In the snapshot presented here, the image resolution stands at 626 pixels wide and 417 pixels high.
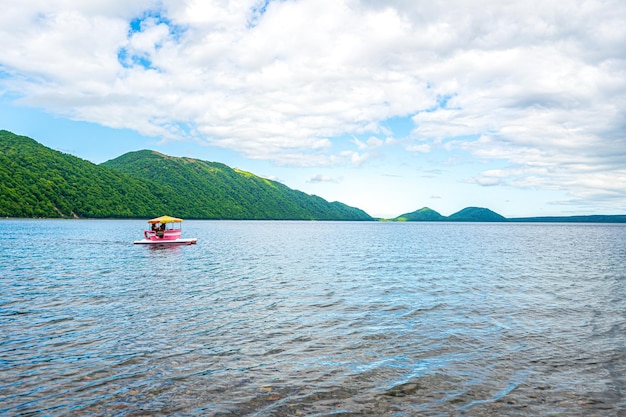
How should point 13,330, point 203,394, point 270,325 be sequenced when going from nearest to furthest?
point 203,394
point 13,330
point 270,325

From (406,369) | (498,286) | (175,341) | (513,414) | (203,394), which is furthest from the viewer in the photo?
(498,286)

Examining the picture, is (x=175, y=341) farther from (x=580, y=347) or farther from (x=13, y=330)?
(x=580, y=347)

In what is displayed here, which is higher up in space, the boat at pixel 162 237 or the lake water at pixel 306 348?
the boat at pixel 162 237

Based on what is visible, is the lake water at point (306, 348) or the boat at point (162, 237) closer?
the lake water at point (306, 348)

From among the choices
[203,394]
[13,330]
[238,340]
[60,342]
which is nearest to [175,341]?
[238,340]

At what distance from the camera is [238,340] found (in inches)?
664

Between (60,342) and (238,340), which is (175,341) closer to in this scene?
(238,340)

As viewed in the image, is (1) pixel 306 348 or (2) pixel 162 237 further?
(2) pixel 162 237

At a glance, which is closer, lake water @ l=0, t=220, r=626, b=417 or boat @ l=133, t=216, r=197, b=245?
lake water @ l=0, t=220, r=626, b=417

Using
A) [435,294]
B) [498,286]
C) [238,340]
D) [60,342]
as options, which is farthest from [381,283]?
[60,342]

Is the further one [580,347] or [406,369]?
[580,347]

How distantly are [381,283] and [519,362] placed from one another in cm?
1935

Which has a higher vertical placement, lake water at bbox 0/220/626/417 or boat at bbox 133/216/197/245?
boat at bbox 133/216/197/245

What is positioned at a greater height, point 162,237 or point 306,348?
point 162,237
